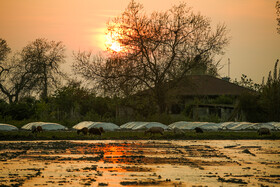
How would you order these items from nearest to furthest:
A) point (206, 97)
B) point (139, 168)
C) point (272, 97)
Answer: point (139, 168), point (272, 97), point (206, 97)

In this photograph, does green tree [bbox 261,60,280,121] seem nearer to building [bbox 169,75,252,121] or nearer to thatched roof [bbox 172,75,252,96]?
building [bbox 169,75,252,121]

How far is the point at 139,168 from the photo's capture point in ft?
61.9

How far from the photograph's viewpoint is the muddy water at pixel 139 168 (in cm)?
1553

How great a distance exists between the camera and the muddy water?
15.5 metres

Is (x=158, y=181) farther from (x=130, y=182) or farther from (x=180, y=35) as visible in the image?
(x=180, y=35)

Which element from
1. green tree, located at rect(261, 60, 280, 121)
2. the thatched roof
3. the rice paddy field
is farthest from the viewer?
the thatched roof

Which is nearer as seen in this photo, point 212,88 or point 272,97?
point 272,97

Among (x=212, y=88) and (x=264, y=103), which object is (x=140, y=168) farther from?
(x=212, y=88)

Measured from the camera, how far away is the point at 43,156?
23.7 meters

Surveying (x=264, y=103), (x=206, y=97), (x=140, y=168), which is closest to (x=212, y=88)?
(x=206, y=97)

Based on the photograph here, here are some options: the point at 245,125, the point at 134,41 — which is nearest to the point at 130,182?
the point at 245,125

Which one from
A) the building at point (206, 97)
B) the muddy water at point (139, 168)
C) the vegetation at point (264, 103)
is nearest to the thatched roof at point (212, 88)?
the building at point (206, 97)

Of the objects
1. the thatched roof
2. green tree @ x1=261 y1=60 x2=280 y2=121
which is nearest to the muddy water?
green tree @ x1=261 y1=60 x2=280 y2=121

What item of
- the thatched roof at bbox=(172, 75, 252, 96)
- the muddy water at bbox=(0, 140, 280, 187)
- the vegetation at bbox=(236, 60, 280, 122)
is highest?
the thatched roof at bbox=(172, 75, 252, 96)
